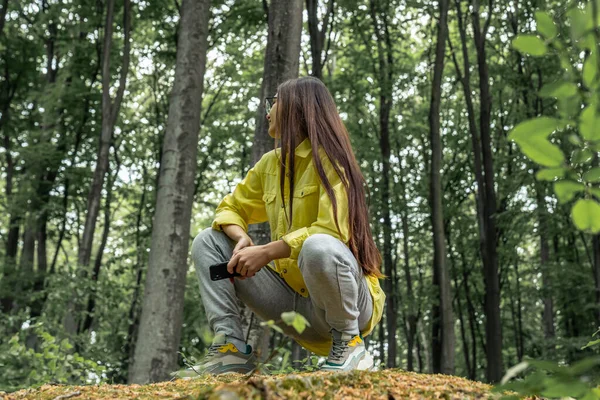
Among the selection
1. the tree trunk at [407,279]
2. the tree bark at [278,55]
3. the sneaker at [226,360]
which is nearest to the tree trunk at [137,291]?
the tree trunk at [407,279]

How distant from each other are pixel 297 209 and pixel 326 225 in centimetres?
29

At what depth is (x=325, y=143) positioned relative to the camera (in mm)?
3219

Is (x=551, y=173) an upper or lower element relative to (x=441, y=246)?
lower

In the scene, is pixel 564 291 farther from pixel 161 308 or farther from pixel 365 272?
pixel 365 272

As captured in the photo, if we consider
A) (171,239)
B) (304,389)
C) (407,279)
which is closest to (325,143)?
(304,389)

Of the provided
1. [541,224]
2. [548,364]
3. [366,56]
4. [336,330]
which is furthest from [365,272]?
[366,56]

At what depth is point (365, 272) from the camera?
3.23 meters

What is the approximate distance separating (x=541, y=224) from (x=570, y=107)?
11.1m

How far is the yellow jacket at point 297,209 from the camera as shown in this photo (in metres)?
2.99

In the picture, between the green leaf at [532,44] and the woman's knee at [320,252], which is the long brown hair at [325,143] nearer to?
the woman's knee at [320,252]

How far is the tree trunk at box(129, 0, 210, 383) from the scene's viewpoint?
6.28 metres

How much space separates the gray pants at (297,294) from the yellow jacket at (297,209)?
0.22ft

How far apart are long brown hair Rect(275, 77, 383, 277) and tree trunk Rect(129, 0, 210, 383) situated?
A: 3.34 m

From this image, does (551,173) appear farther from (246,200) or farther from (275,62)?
(275,62)
